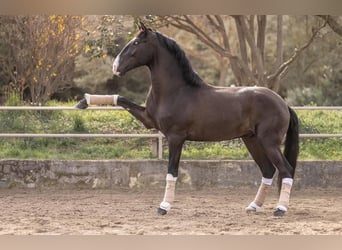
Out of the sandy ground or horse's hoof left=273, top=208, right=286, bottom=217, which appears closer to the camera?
the sandy ground

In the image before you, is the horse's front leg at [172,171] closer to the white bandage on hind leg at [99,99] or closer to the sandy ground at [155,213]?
the sandy ground at [155,213]

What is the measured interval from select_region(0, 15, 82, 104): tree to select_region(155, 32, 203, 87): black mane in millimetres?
5039

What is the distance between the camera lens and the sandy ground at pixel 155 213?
4.71 m

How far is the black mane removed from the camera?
5.70 m

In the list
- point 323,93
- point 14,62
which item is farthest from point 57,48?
point 323,93

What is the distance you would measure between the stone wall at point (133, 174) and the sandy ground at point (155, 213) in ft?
0.51

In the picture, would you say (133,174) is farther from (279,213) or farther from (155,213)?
(279,213)

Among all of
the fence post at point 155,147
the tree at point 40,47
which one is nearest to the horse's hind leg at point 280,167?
the fence post at point 155,147

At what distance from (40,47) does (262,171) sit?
5.97 meters

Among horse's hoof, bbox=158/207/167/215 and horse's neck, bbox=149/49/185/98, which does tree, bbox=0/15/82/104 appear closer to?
horse's neck, bbox=149/49/185/98

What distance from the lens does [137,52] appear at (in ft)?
18.6

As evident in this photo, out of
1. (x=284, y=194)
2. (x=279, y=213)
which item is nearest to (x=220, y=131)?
(x=284, y=194)

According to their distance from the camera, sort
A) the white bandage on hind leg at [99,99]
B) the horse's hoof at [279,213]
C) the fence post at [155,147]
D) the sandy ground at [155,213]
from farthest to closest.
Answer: the fence post at [155,147], the horse's hoof at [279,213], the white bandage on hind leg at [99,99], the sandy ground at [155,213]

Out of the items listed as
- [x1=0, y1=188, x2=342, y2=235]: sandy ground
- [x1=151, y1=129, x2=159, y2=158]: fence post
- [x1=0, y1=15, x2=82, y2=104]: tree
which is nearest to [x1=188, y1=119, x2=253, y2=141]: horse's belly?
[x1=0, y1=188, x2=342, y2=235]: sandy ground
